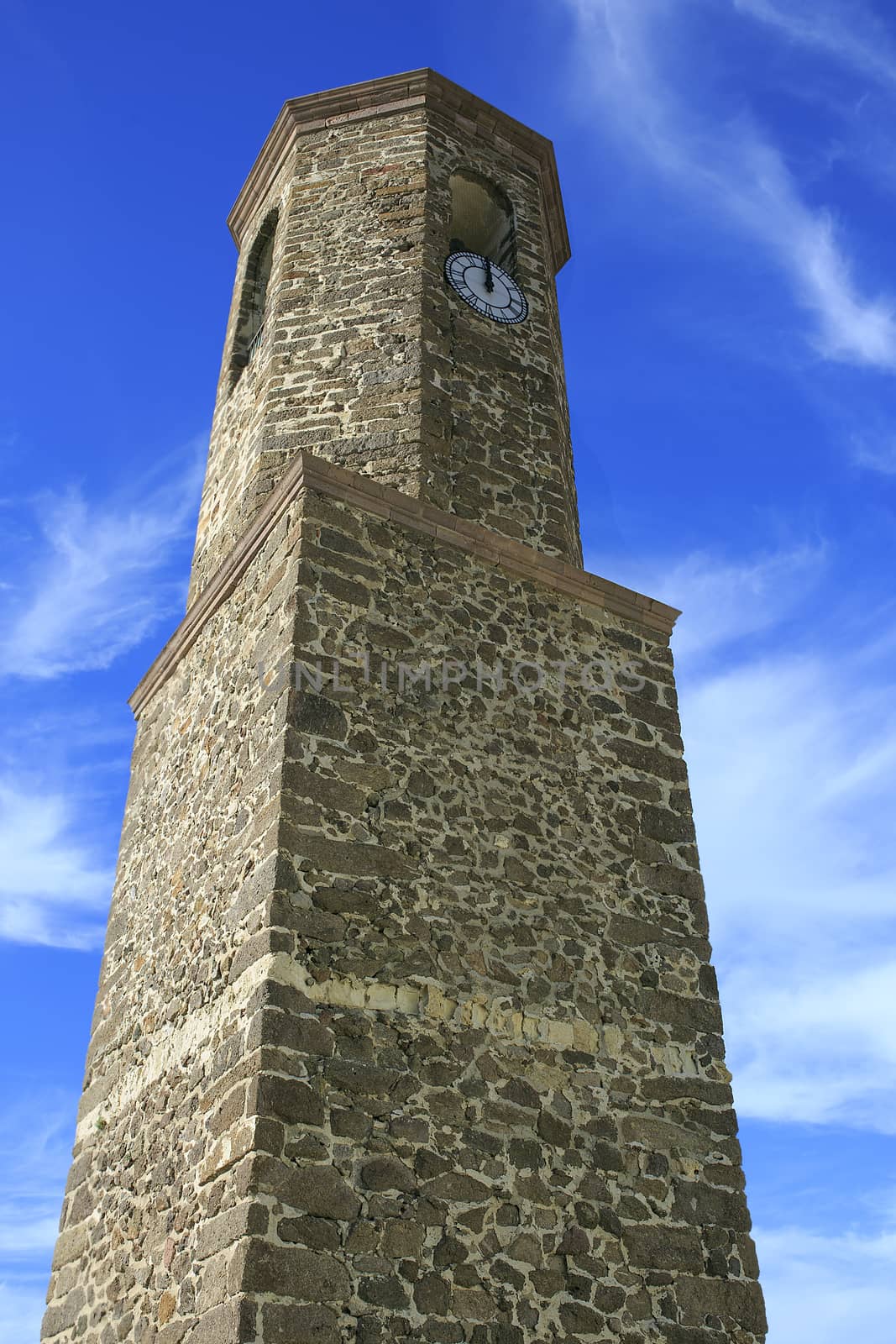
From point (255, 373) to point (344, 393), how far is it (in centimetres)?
120

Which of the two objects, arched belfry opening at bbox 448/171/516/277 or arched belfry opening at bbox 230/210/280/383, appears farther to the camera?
arched belfry opening at bbox 448/171/516/277

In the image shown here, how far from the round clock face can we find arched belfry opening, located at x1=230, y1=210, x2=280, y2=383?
1.81m

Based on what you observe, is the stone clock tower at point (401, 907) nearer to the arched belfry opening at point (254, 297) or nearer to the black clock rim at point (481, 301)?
the black clock rim at point (481, 301)

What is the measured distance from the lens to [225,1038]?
643 centimetres

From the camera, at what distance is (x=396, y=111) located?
37.0 ft

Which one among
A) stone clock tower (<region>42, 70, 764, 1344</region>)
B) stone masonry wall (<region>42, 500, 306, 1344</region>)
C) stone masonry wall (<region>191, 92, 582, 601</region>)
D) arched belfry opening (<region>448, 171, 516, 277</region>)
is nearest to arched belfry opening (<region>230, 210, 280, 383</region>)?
stone masonry wall (<region>191, 92, 582, 601</region>)

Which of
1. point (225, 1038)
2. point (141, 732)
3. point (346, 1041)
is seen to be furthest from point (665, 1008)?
point (141, 732)

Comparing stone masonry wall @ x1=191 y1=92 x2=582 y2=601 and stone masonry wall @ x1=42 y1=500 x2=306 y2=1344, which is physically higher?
stone masonry wall @ x1=191 y1=92 x2=582 y2=601

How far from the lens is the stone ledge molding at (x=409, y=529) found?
8.13m

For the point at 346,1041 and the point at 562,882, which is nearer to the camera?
the point at 346,1041

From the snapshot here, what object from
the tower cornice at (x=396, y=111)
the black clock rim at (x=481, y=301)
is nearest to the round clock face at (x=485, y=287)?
the black clock rim at (x=481, y=301)

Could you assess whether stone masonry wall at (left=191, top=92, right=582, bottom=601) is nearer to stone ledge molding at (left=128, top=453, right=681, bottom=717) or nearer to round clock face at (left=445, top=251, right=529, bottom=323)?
round clock face at (left=445, top=251, right=529, bottom=323)

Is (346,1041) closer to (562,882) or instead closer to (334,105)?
(562,882)

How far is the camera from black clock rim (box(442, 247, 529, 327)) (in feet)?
33.7
